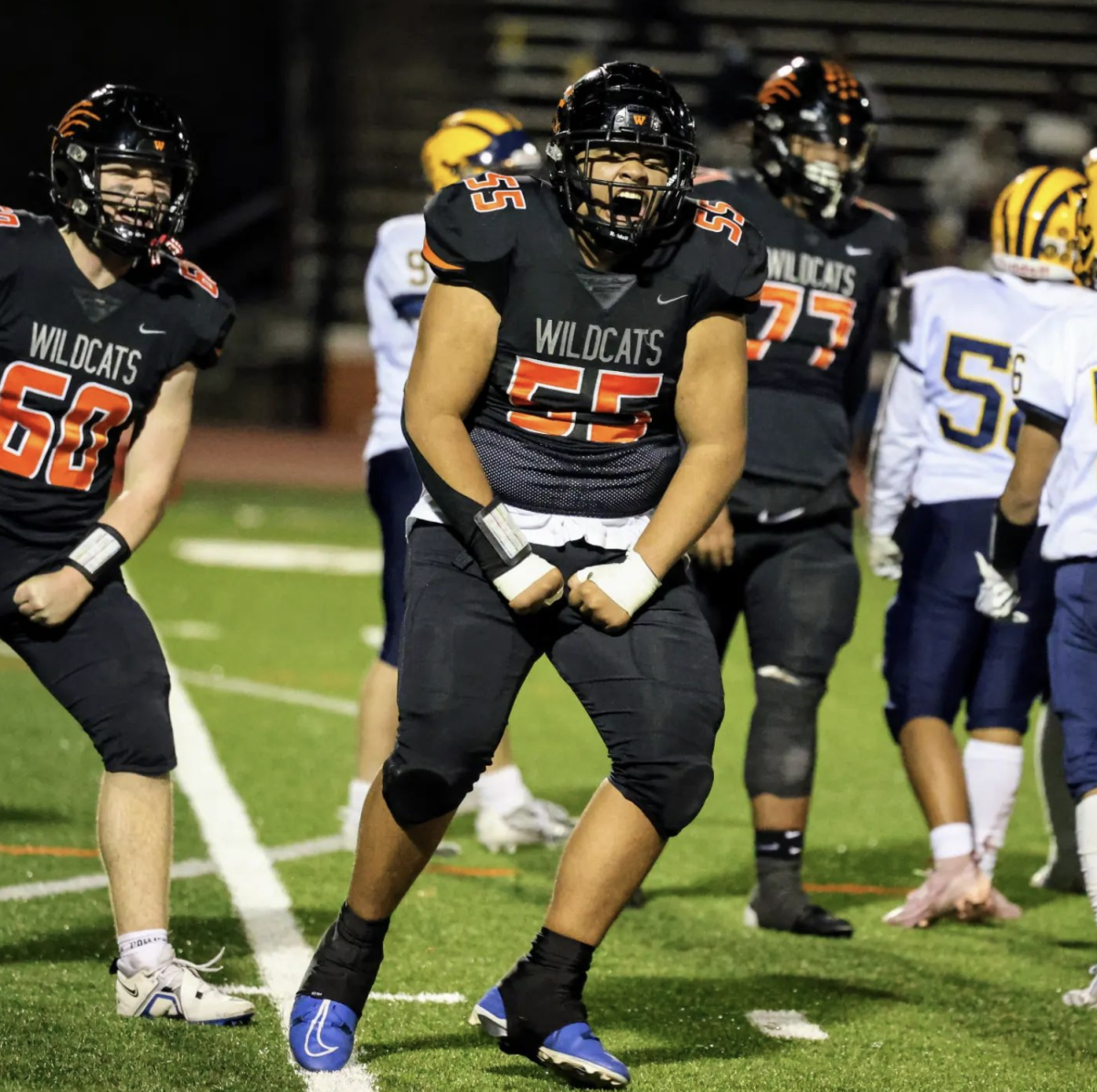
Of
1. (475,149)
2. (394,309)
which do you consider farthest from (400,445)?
(475,149)

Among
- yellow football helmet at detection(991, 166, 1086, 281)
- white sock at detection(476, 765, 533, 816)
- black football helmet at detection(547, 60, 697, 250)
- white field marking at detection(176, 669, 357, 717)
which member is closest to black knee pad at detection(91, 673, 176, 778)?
black football helmet at detection(547, 60, 697, 250)

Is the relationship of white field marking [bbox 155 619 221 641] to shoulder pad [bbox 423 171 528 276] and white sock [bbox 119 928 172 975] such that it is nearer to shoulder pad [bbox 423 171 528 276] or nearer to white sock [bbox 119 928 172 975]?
white sock [bbox 119 928 172 975]

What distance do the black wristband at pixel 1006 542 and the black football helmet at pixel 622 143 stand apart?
1.32m

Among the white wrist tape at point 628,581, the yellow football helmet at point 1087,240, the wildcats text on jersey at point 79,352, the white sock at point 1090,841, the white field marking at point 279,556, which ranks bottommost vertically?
the white field marking at point 279,556

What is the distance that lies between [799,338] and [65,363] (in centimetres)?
200

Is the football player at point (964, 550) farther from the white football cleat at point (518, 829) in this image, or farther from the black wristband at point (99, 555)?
the black wristband at point (99, 555)

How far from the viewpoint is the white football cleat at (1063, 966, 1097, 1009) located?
452 centimetres

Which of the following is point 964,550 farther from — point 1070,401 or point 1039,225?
point 1070,401

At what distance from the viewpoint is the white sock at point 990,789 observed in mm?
5473

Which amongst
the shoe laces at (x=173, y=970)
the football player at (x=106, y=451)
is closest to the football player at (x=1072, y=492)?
the football player at (x=106, y=451)

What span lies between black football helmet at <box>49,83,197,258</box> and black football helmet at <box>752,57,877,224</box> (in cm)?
168

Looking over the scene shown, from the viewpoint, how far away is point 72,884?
17.1 feet

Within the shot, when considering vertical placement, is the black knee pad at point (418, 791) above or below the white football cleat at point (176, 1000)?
above

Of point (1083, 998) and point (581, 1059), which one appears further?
point (1083, 998)
